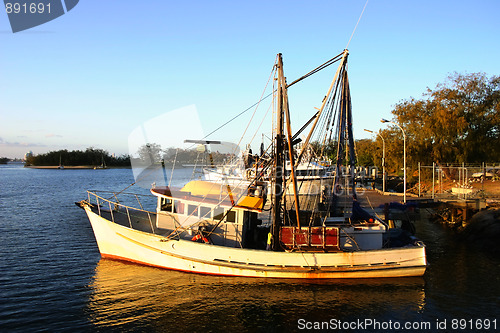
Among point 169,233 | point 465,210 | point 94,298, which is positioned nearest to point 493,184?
point 465,210

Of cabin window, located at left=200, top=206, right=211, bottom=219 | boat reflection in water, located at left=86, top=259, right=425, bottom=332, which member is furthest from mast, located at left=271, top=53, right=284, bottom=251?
cabin window, located at left=200, top=206, right=211, bottom=219

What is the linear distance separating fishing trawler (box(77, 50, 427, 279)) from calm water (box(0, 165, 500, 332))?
596 mm

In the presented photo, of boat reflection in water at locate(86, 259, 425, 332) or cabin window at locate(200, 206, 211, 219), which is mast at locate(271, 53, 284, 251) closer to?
boat reflection in water at locate(86, 259, 425, 332)

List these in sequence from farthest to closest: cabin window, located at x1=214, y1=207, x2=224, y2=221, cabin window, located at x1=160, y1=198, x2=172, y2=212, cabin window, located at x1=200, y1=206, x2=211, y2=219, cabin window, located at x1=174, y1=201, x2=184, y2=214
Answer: cabin window, located at x1=160, y1=198, x2=172, y2=212 → cabin window, located at x1=174, y1=201, x2=184, y2=214 → cabin window, located at x1=200, y1=206, x2=211, y2=219 → cabin window, located at x1=214, y1=207, x2=224, y2=221

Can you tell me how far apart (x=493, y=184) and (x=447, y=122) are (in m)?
7.78

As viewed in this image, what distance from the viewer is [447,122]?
38062mm

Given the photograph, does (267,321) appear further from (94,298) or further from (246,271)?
(94,298)

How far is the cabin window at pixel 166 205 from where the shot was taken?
1822cm

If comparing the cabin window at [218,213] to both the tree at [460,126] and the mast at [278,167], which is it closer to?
the mast at [278,167]

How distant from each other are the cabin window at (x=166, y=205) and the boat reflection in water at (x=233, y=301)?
3.08 metres

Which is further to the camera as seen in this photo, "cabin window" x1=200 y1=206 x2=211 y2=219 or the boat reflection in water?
"cabin window" x1=200 y1=206 x2=211 y2=219

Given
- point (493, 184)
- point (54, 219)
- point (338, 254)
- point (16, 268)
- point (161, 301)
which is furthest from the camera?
point (493, 184)

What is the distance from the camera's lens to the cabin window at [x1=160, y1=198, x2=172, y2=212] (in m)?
18.2

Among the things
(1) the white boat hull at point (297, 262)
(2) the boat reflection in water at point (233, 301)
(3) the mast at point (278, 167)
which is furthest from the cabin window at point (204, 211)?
(3) the mast at point (278, 167)
